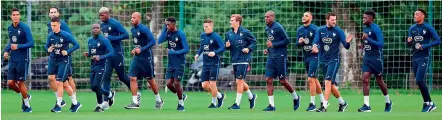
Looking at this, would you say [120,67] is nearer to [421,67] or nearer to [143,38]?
[143,38]

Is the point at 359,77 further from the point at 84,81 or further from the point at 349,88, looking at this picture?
the point at 84,81

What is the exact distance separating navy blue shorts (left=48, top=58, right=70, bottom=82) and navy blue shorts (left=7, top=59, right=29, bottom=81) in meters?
0.72

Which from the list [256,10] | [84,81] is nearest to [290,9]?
[256,10]

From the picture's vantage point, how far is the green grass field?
1738 centimetres

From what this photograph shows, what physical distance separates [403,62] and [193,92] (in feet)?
18.8

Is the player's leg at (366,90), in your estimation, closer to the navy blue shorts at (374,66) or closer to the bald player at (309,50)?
the navy blue shorts at (374,66)

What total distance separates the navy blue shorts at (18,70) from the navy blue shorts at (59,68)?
0.72 meters

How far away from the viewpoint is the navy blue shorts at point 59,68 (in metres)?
19.7

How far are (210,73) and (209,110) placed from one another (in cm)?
123

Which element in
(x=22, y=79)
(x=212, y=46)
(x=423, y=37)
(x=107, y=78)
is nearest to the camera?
(x=423, y=37)

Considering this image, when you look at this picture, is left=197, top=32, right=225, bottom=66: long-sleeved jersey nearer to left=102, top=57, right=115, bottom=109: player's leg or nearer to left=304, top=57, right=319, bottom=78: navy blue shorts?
left=102, top=57, right=115, bottom=109: player's leg

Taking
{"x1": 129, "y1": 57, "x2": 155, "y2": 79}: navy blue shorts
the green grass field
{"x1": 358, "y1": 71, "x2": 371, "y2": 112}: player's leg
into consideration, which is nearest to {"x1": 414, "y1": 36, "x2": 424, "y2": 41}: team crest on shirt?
{"x1": 358, "y1": 71, "x2": 371, "y2": 112}: player's leg

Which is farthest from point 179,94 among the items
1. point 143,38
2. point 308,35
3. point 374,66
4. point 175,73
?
point 374,66

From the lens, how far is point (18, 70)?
66.9ft
